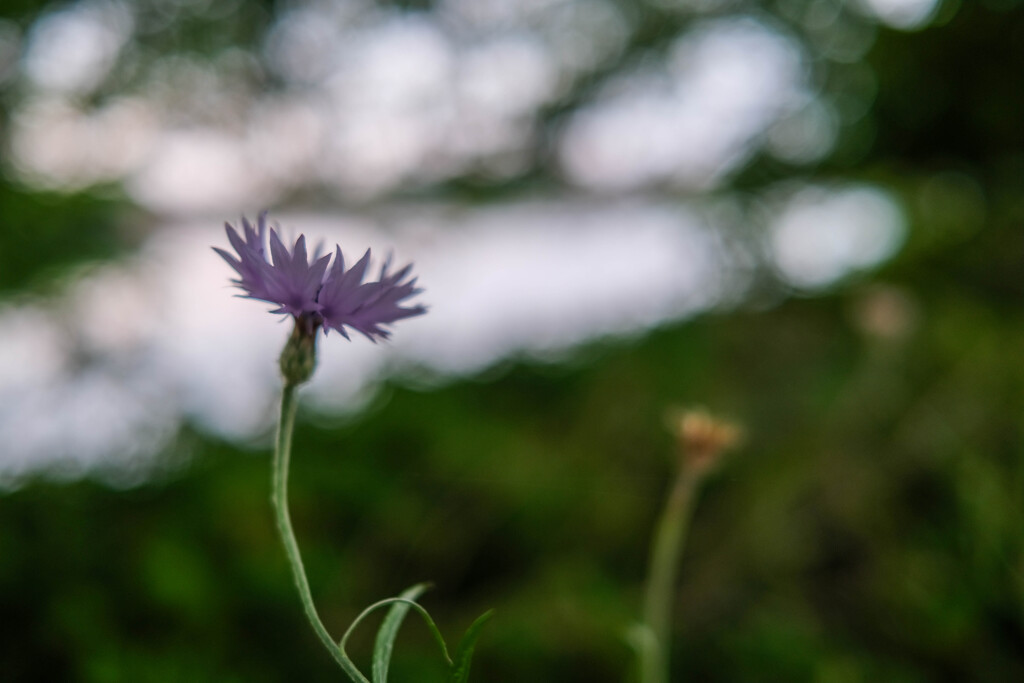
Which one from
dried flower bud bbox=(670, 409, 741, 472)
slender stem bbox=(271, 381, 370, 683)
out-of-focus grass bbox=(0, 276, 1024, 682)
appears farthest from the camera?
out-of-focus grass bbox=(0, 276, 1024, 682)

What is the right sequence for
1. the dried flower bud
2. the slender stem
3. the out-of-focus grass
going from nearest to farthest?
the slender stem < the dried flower bud < the out-of-focus grass

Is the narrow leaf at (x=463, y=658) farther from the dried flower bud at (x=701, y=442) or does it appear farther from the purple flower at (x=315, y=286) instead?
the dried flower bud at (x=701, y=442)

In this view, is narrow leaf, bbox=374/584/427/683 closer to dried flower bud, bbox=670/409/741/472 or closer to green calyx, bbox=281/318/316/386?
green calyx, bbox=281/318/316/386

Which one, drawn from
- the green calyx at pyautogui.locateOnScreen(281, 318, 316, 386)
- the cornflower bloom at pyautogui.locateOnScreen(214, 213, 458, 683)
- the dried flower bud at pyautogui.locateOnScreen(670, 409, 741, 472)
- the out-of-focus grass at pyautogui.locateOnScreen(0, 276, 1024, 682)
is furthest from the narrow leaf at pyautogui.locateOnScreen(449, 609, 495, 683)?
the out-of-focus grass at pyautogui.locateOnScreen(0, 276, 1024, 682)

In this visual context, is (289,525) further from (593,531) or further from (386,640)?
(593,531)

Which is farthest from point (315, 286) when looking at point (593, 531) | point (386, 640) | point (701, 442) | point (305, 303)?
point (593, 531)

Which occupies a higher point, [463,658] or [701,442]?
[701,442]

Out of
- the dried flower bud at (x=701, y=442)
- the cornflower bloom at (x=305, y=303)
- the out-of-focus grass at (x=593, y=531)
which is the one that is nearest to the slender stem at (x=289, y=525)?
the cornflower bloom at (x=305, y=303)
